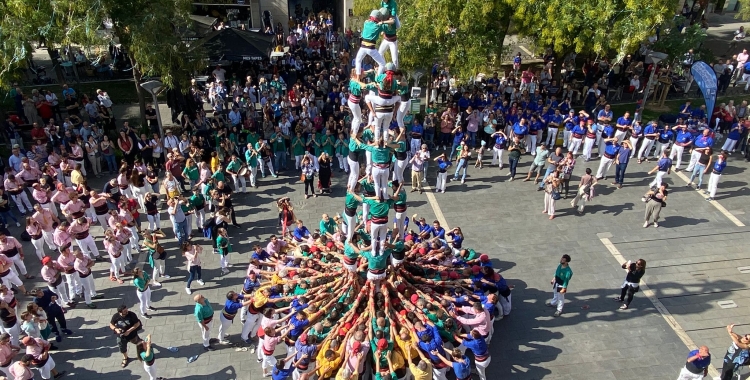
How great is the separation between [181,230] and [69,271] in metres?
3.16

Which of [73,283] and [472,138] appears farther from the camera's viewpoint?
[472,138]

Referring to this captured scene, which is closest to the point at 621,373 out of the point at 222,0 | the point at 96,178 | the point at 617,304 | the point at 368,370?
the point at 617,304

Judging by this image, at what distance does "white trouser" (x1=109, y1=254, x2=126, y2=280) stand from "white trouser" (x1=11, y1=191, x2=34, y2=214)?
444 centimetres

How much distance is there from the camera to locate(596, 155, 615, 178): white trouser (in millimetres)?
18953

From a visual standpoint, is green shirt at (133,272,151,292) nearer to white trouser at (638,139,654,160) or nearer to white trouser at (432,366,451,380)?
white trouser at (432,366,451,380)

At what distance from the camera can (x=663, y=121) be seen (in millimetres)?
22328

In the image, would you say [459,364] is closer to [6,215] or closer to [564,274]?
[564,274]

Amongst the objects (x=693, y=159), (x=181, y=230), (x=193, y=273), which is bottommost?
(x=193, y=273)

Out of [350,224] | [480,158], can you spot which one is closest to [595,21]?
[480,158]

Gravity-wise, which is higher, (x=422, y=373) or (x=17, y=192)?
(x=17, y=192)

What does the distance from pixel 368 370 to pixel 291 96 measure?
13199mm

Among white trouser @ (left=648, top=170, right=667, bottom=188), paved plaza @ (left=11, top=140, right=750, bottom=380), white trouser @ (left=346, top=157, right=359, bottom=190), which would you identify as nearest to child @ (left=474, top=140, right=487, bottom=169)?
paved plaza @ (left=11, top=140, right=750, bottom=380)

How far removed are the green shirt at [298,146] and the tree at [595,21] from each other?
30.0 feet

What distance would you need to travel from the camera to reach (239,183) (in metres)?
19.0
